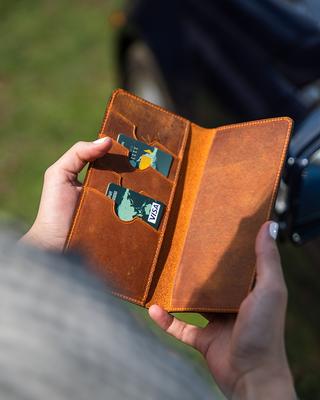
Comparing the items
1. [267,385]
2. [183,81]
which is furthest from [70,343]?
[183,81]

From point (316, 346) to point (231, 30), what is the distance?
65.1 inches

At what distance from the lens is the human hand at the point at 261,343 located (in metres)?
1.47

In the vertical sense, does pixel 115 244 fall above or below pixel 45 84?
above

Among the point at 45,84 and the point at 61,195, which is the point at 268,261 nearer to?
the point at 61,195

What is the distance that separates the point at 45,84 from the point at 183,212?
2990 millimetres

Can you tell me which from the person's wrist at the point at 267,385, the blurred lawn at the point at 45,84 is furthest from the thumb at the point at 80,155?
the blurred lawn at the point at 45,84

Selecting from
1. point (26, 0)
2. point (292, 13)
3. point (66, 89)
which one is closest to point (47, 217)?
point (292, 13)

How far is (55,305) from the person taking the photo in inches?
26.2

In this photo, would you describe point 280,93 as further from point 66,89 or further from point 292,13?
point 66,89

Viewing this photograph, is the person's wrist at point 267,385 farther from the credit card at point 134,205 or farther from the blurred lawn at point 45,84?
the blurred lawn at point 45,84

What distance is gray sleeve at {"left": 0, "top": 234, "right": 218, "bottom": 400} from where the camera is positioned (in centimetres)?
61

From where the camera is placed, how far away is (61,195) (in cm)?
192

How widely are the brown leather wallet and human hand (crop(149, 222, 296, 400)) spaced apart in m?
0.09

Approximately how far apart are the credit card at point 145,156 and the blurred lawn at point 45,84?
61.5 inches
